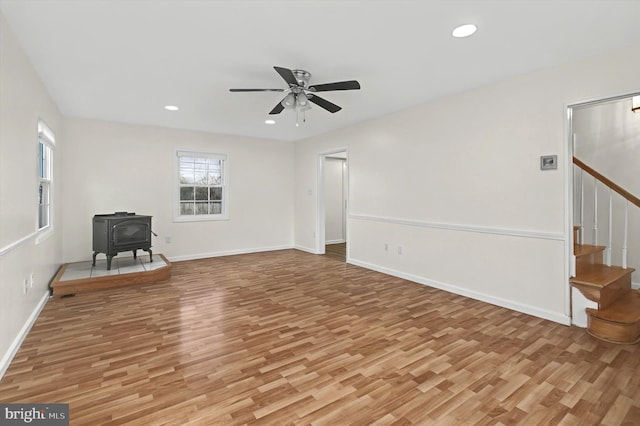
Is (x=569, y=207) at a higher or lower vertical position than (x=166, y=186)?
lower

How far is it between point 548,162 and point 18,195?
15.8 ft

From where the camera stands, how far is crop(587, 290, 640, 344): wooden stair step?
8.38 ft

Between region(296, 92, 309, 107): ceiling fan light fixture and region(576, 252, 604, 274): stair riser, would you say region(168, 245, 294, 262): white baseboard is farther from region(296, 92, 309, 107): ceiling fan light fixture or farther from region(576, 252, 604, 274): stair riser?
region(576, 252, 604, 274): stair riser

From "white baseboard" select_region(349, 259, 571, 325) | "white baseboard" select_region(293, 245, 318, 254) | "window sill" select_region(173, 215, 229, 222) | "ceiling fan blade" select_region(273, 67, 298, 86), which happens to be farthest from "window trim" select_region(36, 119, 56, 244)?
"white baseboard" select_region(349, 259, 571, 325)

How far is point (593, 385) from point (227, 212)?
19.2 feet

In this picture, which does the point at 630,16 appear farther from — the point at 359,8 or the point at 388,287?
the point at 388,287

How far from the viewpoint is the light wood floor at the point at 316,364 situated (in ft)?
5.75

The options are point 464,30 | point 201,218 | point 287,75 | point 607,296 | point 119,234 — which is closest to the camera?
point 464,30

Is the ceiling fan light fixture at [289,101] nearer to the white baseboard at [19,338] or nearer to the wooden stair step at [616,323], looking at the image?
the white baseboard at [19,338]

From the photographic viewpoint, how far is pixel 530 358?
7.64 ft

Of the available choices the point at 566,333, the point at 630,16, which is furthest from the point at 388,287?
the point at 630,16

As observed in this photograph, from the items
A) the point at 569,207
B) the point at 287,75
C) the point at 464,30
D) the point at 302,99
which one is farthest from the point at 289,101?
the point at 569,207

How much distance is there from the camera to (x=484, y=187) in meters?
3.58

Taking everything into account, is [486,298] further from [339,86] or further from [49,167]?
[49,167]
